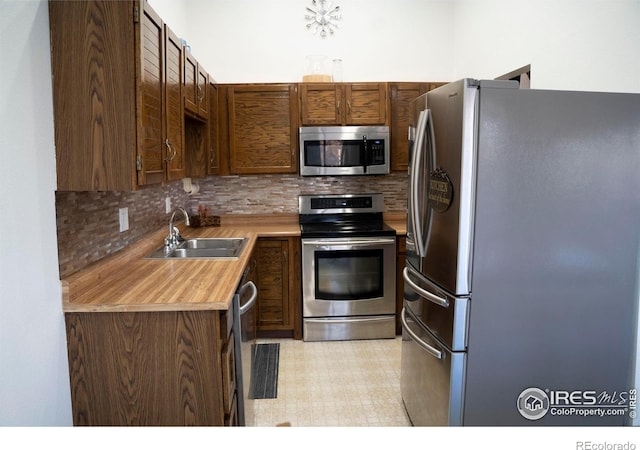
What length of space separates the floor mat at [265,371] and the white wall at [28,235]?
4.05ft

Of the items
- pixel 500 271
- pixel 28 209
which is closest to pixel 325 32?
pixel 500 271

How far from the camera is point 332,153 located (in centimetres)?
387

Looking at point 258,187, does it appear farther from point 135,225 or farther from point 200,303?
point 200,303

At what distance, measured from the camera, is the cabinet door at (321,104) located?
12.6ft

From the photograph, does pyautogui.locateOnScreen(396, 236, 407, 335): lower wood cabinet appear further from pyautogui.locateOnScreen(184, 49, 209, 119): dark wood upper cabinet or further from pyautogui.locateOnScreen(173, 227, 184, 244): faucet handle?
pyautogui.locateOnScreen(184, 49, 209, 119): dark wood upper cabinet

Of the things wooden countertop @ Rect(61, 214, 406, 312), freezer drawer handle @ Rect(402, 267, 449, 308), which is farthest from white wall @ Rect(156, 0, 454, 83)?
freezer drawer handle @ Rect(402, 267, 449, 308)

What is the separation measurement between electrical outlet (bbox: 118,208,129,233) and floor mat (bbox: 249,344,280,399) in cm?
106

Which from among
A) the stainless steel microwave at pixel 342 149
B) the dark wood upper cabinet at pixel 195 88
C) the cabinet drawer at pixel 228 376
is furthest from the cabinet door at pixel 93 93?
the stainless steel microwave at pixel 342 149

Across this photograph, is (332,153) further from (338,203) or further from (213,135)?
(213,135)

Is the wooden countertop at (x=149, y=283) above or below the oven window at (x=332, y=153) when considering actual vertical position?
below

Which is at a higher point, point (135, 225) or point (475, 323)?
point (135, 225)

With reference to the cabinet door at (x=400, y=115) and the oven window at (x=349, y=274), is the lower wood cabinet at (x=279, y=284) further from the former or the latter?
the cabinet door at (x=400, y=115)
